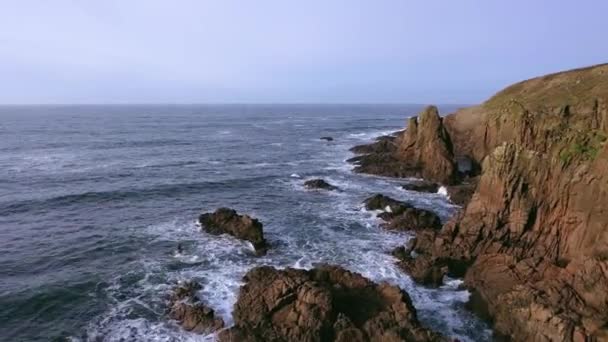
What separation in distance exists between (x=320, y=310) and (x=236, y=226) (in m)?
18.6

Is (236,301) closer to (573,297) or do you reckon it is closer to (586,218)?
(573,297)

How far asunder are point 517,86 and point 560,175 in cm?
6080

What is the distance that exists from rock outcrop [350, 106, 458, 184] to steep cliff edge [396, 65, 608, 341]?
832 inches

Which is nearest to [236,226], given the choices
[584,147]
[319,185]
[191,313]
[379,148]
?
[191,313]

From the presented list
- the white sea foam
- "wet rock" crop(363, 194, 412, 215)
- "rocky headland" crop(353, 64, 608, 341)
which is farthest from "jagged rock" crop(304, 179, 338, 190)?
"rocky headland" crop(353, 64, 608, 341)

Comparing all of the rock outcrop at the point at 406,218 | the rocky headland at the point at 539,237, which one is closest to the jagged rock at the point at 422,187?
the rock outcrop at the point at 406,218

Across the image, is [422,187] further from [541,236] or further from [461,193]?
[541,236]

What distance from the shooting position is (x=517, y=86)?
8550 cm

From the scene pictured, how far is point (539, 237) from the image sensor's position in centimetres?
3108

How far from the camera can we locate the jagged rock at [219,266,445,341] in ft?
75.5

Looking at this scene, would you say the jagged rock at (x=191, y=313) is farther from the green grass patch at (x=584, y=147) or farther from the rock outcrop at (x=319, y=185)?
the rock outcrop at (x=319, y=185)

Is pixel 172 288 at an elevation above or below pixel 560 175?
below

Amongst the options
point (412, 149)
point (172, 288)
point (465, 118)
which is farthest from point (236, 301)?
point (465, 118)

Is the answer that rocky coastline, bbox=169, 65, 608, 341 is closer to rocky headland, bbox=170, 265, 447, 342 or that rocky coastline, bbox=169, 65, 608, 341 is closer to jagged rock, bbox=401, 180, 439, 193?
rocky headland, bbox=170, 265, 447, 342
